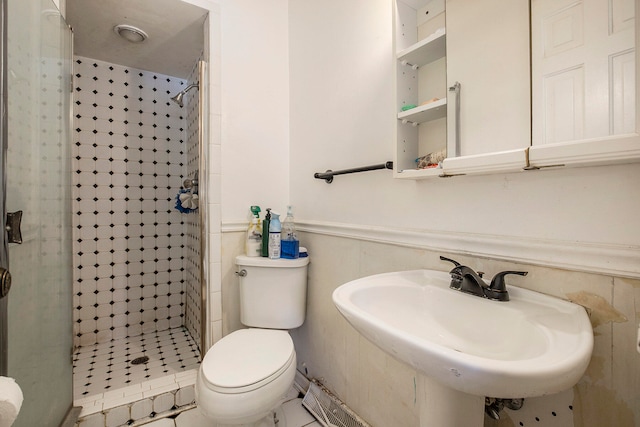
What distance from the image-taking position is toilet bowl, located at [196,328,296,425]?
958 millimetres

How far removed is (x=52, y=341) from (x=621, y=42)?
2015 mm

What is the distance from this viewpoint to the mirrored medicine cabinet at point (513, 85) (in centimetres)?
59

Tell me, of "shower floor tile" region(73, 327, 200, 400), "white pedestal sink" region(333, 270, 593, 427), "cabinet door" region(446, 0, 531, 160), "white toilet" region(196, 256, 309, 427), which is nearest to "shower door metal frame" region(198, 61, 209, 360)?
"white toilet" region(196, 256, 309, 427)

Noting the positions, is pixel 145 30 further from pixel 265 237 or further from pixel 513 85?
pixel 513 85

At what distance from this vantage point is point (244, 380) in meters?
1.00

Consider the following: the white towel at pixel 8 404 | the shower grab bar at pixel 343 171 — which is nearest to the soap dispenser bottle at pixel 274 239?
the shower grab bar at pixel 343 171

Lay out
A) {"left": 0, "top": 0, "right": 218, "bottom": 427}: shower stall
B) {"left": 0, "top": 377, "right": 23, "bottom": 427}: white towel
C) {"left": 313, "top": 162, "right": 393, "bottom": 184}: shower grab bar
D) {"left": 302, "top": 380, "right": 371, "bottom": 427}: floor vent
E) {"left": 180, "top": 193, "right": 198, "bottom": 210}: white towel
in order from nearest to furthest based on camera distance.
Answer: {"left": 0, "top": 377, "right": 23, "bottom": 427}: white towel < {"left": 0, "top": 0, "right": 218, "bottom": 427}: shower stall < {"left": 313, "top": 162, "right": 393, "bottom": 184}: shower grab bar < {"left": 302, "top": 380, "right": 371, "bottom": 427}: floor vent < {"left": 180, "top": 193, "right": 198, "bottom": 210}: white towel

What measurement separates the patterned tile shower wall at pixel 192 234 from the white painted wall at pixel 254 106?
506 mm

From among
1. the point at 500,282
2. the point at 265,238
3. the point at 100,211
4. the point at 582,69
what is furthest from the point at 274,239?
the point at 100,211

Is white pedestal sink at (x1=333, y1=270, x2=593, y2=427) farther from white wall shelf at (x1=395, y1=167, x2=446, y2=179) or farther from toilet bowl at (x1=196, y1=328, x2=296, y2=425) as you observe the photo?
toilet bowl at (x1=196, y1=328, x2=296, y2=425)

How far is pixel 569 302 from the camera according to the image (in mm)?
670

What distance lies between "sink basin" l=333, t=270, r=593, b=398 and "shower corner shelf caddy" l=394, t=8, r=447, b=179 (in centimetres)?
37

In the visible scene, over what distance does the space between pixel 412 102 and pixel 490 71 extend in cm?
27

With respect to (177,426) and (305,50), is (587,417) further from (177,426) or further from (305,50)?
(305,50)
